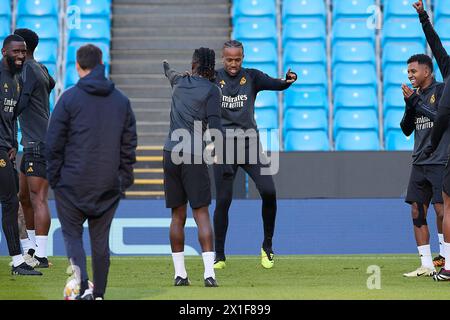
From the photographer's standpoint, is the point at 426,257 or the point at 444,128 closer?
the point at 444,128

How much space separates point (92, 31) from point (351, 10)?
4.33 metres

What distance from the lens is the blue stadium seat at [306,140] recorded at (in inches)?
609

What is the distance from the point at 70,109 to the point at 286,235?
22.9 feet

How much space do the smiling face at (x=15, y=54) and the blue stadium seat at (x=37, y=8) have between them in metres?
7.99

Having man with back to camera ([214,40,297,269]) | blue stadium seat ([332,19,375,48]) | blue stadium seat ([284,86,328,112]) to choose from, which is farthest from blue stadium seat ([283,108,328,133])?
man with back to camera ([214,40,297,269])

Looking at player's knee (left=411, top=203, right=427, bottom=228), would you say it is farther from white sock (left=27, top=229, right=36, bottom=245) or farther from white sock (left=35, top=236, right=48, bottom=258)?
white sock (left=27, top=229, right=36, bottom=245)

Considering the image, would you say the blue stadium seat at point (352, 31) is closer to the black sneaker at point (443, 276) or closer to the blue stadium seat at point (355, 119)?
the blue stadium seat at point (355, 119)

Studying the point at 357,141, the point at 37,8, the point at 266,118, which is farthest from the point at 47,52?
the point at 357,141

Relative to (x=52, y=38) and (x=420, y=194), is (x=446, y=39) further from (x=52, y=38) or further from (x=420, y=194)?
(x=420, y=194)

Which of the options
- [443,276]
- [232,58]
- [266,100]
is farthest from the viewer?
[266,100]

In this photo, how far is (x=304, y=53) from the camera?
55.7 feet

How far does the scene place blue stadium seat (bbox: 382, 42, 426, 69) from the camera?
1695 centimetres

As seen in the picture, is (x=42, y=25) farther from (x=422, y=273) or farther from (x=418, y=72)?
(x=422, y=273)

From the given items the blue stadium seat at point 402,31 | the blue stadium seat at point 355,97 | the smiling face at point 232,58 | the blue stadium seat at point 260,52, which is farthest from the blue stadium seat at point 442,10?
the smiling face at point 232,58
